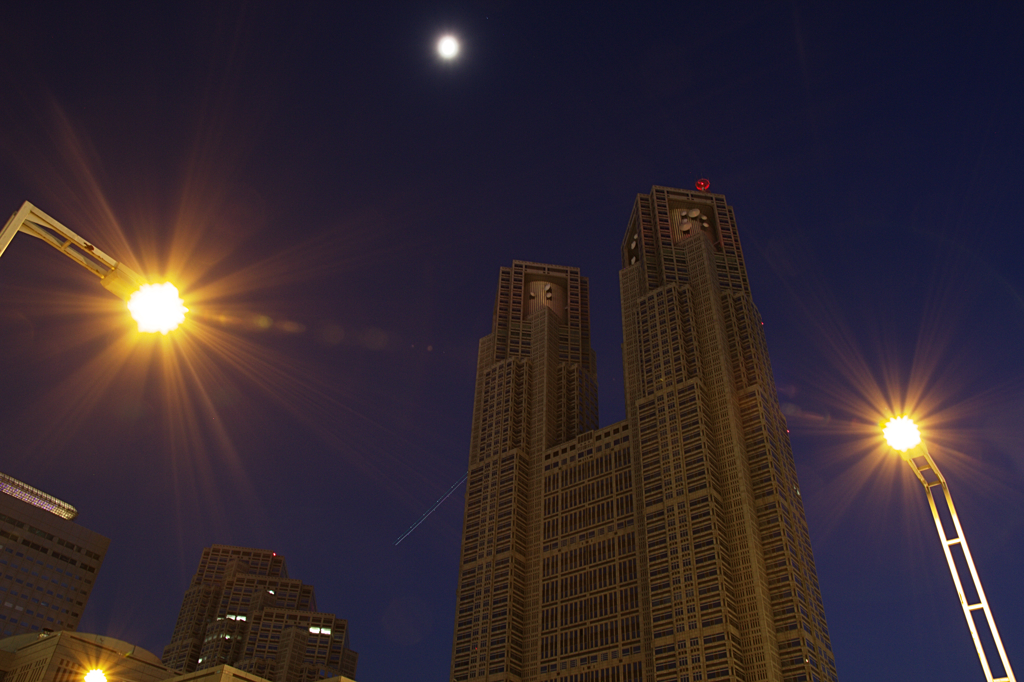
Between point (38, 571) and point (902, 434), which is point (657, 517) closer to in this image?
point (902, 434)

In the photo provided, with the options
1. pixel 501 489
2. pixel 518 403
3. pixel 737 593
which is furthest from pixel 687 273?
pixel 737 593

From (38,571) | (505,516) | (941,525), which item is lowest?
(941,525)

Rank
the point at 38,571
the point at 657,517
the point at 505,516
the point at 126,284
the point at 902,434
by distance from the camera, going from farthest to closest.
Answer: the point at 38,571 → the point at 505,516 → the point at 657,517 → the point at 902,434 → the point at 126,284

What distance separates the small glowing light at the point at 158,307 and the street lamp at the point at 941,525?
21232mm

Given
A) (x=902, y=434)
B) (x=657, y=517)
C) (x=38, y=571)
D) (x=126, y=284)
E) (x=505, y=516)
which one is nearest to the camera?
(x=126, y=284)

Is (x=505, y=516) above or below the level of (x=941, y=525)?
above

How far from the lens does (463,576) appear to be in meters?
169

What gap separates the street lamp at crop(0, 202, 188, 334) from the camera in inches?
706

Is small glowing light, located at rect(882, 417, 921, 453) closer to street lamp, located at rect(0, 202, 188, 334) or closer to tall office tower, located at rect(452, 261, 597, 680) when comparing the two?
street lamp, located at rect(0, 202, 188, 334)

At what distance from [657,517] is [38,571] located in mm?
153593

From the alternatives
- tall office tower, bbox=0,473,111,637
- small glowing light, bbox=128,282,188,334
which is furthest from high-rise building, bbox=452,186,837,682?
small glowing light, bbox=128,282,188,334

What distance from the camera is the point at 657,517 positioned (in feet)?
476

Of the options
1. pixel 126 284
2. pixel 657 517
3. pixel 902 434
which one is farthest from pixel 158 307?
pixel 657 517

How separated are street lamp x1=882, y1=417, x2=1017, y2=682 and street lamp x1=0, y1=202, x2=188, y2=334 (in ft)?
69.9
